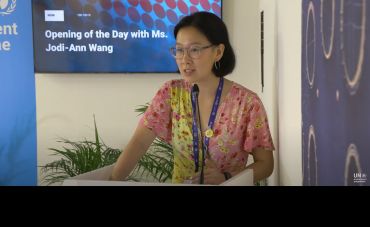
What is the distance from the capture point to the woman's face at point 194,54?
99cm

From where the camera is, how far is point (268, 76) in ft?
5.46

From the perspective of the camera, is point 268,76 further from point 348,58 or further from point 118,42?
point 348,58

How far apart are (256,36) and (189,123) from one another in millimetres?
1048

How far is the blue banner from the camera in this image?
2043 mm

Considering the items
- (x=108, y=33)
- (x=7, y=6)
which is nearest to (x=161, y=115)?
(x=108, y=33)

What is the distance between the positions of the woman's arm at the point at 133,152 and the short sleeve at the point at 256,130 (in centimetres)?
25

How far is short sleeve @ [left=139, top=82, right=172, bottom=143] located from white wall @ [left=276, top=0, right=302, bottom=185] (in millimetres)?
358

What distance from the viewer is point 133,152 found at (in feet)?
3.27

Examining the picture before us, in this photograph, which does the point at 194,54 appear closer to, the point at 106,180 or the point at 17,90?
the point at 106,180

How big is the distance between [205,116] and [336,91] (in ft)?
1.21

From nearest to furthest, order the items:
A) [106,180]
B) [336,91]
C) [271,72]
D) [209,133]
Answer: [106,180] → [336,91] → [209,133] → [271,72]

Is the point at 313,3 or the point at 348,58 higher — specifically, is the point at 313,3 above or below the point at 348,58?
above
